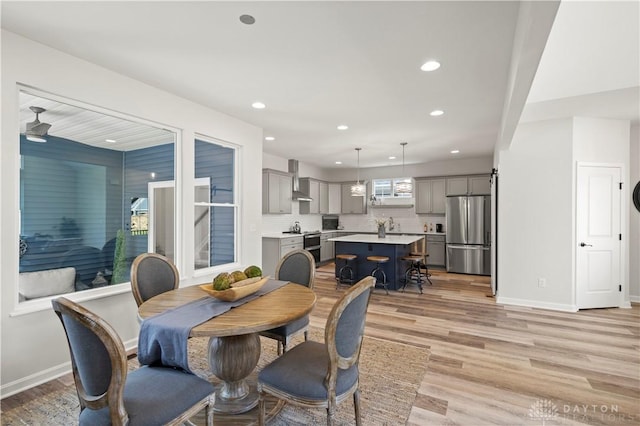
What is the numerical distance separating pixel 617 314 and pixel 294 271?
4.46 metres

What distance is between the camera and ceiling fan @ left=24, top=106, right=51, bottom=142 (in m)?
2.50

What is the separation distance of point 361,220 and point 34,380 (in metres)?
7.46

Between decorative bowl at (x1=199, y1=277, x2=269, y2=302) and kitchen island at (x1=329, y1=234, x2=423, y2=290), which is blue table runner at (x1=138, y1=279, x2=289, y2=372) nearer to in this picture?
decorative bowl at (x1=199, y1=277, x2=269, y2=302)

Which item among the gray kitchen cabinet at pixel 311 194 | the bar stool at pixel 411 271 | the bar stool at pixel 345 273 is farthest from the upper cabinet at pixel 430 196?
the bar stool at pixel 345 273

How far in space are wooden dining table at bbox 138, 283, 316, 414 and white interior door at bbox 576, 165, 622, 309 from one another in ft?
14.0

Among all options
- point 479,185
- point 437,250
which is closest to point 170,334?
point 437,250

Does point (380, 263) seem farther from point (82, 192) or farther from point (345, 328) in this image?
point (82, 192)

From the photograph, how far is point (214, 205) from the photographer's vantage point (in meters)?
4.11

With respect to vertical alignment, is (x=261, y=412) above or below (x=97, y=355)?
below

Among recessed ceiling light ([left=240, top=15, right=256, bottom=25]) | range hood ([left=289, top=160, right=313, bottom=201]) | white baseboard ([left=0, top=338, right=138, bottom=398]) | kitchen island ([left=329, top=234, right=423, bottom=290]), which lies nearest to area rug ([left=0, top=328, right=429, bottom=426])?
white baseboard ([left=0, top=338, right=138, bottom=398])

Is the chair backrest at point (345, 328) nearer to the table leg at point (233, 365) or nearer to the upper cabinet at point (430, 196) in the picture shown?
the table leg at point (233, 365)

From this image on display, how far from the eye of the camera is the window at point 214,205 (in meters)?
3.88

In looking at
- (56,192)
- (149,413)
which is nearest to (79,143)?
(56,192)

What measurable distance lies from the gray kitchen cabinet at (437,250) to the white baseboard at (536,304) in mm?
2821
